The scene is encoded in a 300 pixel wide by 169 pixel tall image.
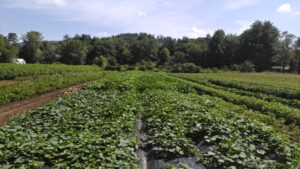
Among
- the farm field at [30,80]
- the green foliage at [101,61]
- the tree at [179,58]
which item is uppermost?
the tree at [179,58]

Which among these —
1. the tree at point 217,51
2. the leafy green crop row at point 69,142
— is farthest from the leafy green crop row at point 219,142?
the tree at point 217,51

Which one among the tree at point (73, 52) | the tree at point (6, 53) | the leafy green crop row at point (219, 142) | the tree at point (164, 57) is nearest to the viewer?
the leafy green crop row at point (219, 142)

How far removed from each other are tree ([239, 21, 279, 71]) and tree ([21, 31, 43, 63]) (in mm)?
60178

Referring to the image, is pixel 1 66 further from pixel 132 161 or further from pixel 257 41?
pixel 257 41

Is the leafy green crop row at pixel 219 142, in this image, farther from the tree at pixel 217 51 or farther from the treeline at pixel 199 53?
the tree at pixel 217 51

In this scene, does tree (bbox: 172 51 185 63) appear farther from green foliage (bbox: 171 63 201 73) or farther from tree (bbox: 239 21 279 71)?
tree (bbox: 239 21 279 71)

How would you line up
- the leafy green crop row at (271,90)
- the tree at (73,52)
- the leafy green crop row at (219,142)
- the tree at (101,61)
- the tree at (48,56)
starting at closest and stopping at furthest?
1. the leafy green crop row at (219,142)
2. the leafy green crop row at (271,90)
3. the tree at (101,61)
4. the tree at (73,52)
5. the tree at (48,56)

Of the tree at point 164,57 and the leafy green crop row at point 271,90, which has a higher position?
Result: the tree at point 164,57

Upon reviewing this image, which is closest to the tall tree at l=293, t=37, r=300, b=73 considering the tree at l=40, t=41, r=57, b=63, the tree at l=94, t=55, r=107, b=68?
the tree at l=94, t=55, r=107, b=68

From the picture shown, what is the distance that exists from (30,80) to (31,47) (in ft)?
196

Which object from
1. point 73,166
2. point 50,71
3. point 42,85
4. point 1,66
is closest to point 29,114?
point 73,166

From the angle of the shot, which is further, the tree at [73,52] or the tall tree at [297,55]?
the tree at [73,52]

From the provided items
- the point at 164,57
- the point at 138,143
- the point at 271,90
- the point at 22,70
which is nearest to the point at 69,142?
the point at 138,143

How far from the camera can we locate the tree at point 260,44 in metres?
72.0
